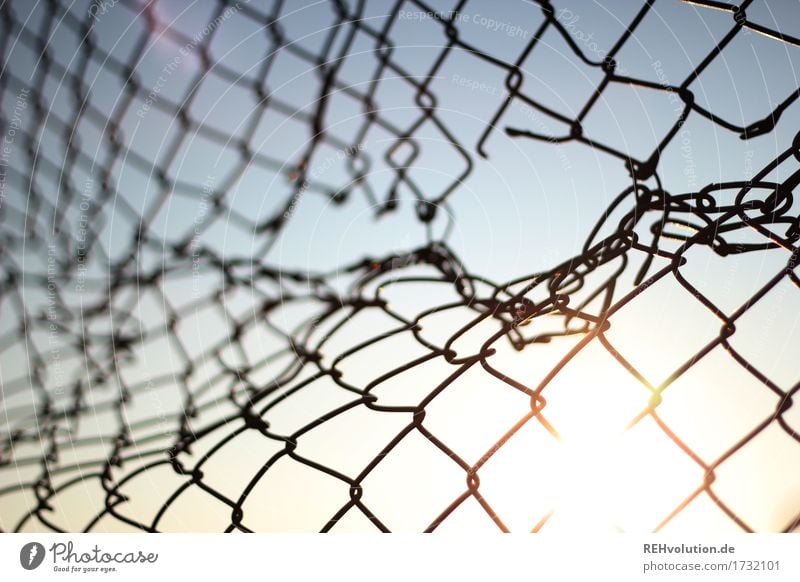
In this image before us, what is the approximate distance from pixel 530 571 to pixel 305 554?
0.34 meters

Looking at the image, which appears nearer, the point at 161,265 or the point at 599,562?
the point at 599,562

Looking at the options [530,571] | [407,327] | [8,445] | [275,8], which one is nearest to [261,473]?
[407,327]

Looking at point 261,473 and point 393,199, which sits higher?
point 393,199

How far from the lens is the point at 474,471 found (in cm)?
76

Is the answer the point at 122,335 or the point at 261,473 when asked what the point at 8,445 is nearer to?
the point at 122,335

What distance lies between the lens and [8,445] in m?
1.15

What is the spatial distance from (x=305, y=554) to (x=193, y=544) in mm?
186

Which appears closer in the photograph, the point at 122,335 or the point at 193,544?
the point at 193,544

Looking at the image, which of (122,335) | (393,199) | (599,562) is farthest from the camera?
(122,335)

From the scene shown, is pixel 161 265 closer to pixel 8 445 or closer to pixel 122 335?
pixel 122 335

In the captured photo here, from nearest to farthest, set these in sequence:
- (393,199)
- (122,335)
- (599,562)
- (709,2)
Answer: (709,2) < (599,562) < (393,199) < (122,335)

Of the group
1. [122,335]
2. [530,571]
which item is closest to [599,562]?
[530,571]

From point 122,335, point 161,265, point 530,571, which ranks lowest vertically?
point 530,571

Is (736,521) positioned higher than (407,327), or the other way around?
(407,327)
